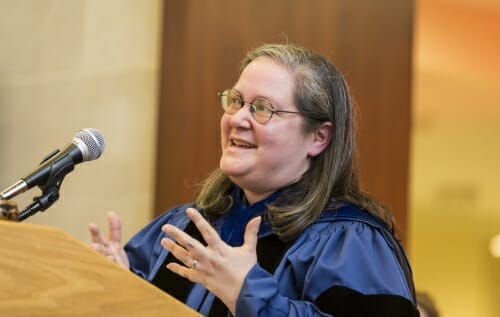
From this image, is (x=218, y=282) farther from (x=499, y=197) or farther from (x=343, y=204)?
(x=499, y=197)

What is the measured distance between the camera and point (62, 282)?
5.41 ft

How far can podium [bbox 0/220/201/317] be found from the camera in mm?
1579

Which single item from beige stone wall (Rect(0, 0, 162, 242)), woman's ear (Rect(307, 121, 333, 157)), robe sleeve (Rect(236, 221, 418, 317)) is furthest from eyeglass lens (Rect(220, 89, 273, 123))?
beige stone wall (Rect(0, 0, 162, 242))

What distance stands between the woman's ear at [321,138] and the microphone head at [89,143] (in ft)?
1.95

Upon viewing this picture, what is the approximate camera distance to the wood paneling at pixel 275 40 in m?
3.97

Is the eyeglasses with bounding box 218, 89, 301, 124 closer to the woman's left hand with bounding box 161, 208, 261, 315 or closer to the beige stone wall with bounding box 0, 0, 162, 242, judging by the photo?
the woman's left hand with bounding box 161, 208, 261, 315

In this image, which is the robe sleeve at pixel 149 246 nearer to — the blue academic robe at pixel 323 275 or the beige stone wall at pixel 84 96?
the blue academic robe at pixel 323 275

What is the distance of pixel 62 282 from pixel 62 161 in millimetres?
388

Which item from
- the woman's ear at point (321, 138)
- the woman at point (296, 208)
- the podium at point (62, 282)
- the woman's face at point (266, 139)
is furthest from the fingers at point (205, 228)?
the woman's ear at point (321, 138)

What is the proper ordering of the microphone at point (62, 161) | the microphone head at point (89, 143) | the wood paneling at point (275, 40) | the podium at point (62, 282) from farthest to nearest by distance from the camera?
the wood paneling at point (275, 40), the microphone head at point (89, 143), the microphone at point (62, 161), the podium at point (62, 282)

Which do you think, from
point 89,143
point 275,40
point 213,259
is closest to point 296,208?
point 213,259

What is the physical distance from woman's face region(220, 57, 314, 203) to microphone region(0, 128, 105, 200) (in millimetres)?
420

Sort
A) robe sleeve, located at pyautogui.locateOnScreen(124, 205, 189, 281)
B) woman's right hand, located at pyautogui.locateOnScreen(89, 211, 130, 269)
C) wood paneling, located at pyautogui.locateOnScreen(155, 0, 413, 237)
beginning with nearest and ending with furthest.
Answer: woman's right hand, located at pyautogui.locateOnScreen(89, 211, 130, 269) < robe sleeve, located at pyautogui.locateOnScreen(124, 205, 189, 281) < wood paneling, located at pyautogui.locateOnScreen(155, 0, 413, 237)

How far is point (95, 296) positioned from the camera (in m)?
1.68
